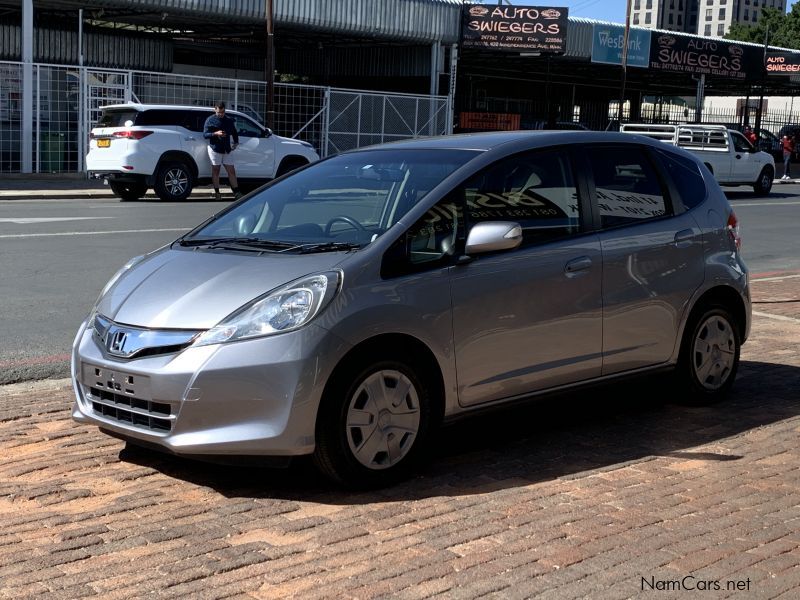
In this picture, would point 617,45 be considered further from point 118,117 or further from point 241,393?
point 241,393

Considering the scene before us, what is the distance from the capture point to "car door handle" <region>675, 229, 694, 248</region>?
6.30 metres

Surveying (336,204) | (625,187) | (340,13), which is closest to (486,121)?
(340,13)

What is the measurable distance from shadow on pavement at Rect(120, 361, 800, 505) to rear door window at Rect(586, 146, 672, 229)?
1082mm

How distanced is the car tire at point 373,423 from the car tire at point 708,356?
2.09 m

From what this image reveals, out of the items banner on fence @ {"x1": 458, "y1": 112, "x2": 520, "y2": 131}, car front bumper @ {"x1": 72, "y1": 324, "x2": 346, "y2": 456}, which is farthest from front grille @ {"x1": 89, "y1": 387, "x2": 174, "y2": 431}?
banner on fence @ {"x1": 458, "y1": 112, "x2": 520, "y2": 131}

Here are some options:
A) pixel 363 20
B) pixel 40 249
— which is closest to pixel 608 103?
pixel 363 20

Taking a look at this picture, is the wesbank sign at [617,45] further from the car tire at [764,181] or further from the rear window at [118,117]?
the rear window at [118,117]

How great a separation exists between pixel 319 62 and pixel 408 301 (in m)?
37.4

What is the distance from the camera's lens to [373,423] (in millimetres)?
4852

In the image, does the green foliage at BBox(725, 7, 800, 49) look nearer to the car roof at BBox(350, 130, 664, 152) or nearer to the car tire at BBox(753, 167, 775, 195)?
the car tire at BBox(753, 167, 775, 195)

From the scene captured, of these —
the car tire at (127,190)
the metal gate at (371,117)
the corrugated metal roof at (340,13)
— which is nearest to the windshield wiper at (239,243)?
the car tire at (127,190)

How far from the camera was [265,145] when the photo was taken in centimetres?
2286

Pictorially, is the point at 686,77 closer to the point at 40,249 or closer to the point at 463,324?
the point at 40,249

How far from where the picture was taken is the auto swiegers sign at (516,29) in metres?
35.4
